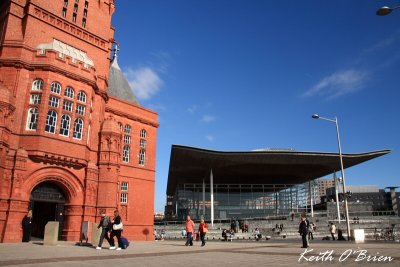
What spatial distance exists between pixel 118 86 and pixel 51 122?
1549cm

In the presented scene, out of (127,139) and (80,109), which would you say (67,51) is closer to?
(80,109)

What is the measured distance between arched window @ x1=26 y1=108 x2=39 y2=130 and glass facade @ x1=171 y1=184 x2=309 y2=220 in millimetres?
41622

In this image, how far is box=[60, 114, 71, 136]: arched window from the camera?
25.3m

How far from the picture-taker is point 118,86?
129 feet

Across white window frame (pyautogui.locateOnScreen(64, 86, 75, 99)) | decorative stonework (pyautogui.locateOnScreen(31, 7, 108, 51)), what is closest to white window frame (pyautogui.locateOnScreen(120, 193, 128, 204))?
white window frame (pyautogui.locateOnScreen(64, 86, 75, 99))

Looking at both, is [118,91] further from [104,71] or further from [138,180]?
[138,180]

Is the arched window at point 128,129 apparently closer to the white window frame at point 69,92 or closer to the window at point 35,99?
the white window frame at point 69,92

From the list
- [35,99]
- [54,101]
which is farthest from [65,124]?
[35,99]

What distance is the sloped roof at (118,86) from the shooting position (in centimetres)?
3816

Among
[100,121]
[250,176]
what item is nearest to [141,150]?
[100,121]

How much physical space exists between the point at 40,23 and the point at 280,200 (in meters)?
56.0

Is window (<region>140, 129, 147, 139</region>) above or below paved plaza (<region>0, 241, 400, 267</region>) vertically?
above

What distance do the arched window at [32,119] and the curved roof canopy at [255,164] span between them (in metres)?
25.9

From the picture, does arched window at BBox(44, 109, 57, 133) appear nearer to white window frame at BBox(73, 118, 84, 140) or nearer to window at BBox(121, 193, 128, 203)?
white window frame at BBox(73, 118, 84, 140)
